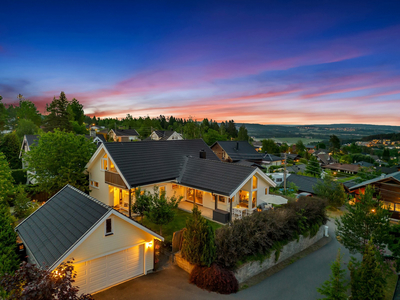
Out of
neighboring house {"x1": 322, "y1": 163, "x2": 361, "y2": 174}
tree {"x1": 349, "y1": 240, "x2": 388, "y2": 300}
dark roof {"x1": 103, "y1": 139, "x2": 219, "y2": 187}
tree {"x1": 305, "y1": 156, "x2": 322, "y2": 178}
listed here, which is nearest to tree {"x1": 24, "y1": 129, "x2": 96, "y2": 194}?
dark roof {"x1": 103, "y1": 139, "x2": 219, "y2": 187}

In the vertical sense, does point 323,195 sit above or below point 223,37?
below

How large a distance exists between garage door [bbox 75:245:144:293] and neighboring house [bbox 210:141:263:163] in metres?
44.6

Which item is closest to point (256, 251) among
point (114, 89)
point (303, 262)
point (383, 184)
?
point (303, 262)

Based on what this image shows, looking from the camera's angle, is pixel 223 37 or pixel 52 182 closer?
pixel 52 182

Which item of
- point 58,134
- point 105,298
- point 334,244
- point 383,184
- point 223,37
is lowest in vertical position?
point 334,244

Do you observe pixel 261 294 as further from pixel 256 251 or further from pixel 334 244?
pixel 334 244

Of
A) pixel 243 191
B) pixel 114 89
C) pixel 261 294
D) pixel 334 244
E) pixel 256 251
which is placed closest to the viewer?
pixel 261 294

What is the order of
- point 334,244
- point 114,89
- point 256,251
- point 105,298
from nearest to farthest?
point 105,298
point 256,251
point 334,244
point 114,89

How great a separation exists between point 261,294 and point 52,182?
1878 cm

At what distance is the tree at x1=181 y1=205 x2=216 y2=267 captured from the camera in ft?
36.1

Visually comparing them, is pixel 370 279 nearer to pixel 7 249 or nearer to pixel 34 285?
pixel 34 285

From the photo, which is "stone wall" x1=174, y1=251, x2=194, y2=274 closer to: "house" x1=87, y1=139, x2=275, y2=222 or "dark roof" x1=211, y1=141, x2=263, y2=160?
"house" x1=87, y1=139, x2=275, y2=222

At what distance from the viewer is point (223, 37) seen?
2345cm

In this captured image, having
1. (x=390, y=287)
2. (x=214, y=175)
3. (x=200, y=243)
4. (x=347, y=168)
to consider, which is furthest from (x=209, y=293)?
(x=347, y=168)
